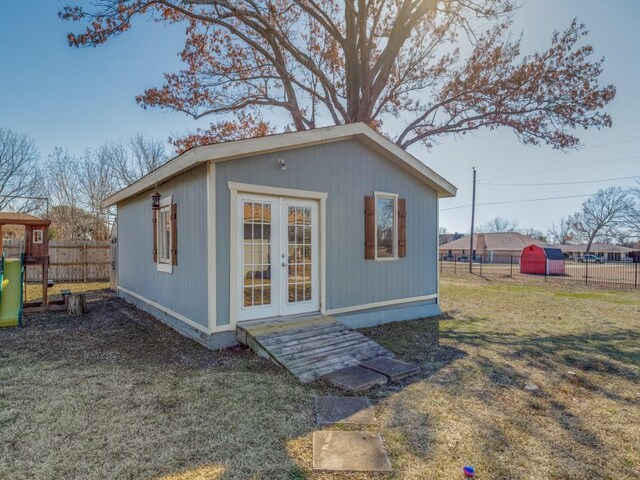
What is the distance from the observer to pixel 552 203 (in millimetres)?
35062

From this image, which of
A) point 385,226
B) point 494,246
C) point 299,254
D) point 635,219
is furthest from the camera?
point 494,246

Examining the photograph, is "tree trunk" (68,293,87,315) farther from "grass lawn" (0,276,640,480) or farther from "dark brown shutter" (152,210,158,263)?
"dark brown shutter" (152,210,158,263)

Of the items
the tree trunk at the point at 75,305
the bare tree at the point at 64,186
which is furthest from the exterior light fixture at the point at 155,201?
the bare tree at the point at 64,186

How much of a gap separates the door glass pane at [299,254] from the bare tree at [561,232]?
61852 mm

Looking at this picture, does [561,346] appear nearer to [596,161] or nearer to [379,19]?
[379,19]

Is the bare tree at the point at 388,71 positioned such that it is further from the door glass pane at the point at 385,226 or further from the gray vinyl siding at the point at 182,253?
the gray vinyl siding at the point at 182,253

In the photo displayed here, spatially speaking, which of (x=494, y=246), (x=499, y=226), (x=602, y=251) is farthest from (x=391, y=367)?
(x=499, y=226)

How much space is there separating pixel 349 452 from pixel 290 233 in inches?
136

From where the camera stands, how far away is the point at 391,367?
4141mm

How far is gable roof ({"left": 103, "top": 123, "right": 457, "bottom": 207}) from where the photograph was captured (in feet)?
14.9

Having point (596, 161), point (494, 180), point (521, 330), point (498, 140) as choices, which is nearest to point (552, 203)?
point (596, 161)

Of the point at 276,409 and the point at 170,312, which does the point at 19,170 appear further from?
the point at 276,409

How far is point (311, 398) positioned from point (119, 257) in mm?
8552

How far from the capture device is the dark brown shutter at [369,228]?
20.6 feet
